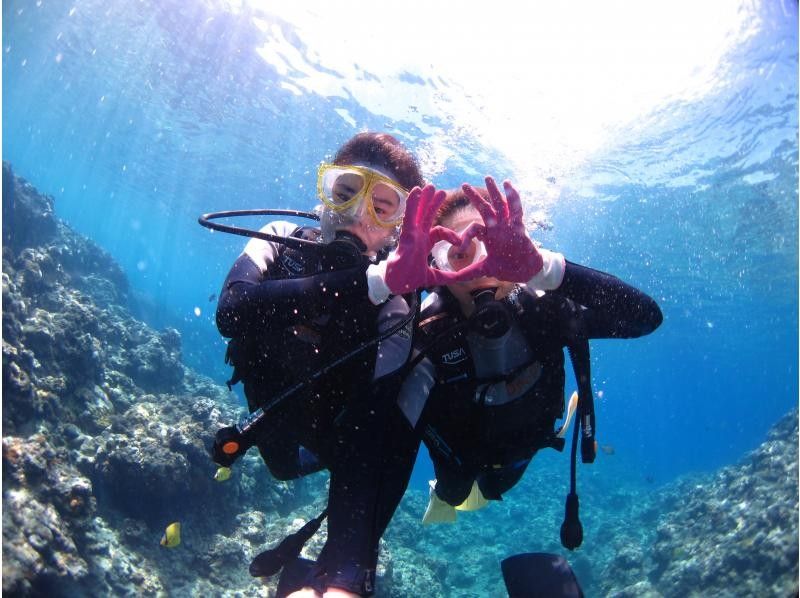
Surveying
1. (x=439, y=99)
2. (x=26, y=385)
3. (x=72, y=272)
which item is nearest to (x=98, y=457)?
(x=26, y=385)

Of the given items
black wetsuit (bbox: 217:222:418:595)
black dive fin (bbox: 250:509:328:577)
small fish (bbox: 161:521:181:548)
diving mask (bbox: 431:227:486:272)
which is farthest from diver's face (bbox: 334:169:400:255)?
small fish (bbox: 161:521:181:548)

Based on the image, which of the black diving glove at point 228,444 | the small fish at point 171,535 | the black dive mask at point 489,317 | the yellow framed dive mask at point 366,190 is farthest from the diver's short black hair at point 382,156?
the small fish at point 171,535

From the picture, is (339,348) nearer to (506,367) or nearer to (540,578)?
(506,367)

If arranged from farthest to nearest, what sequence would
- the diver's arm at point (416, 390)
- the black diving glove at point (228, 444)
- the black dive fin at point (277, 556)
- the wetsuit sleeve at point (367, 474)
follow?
the black dive fin at point (277, 556) < the diver's arm at point (416, 390) < the black diving glove at point (228, 444) < the wetsuit sleeve at point (367, 474)

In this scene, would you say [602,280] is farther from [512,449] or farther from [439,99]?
[439,99]

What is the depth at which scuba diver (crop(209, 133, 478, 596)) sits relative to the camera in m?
2.28

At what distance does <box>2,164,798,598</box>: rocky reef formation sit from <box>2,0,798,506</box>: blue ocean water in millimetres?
3630

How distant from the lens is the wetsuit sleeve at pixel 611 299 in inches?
108

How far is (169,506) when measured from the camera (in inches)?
345

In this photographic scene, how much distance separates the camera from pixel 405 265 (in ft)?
7.50

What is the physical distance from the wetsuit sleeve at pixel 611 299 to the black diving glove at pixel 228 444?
2051 mm

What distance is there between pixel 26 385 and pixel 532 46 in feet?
49.1

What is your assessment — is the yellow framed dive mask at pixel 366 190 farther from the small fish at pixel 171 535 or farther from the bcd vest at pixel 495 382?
the small fish at pixel 171 535

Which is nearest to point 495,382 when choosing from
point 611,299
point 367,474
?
A: point 611,299
